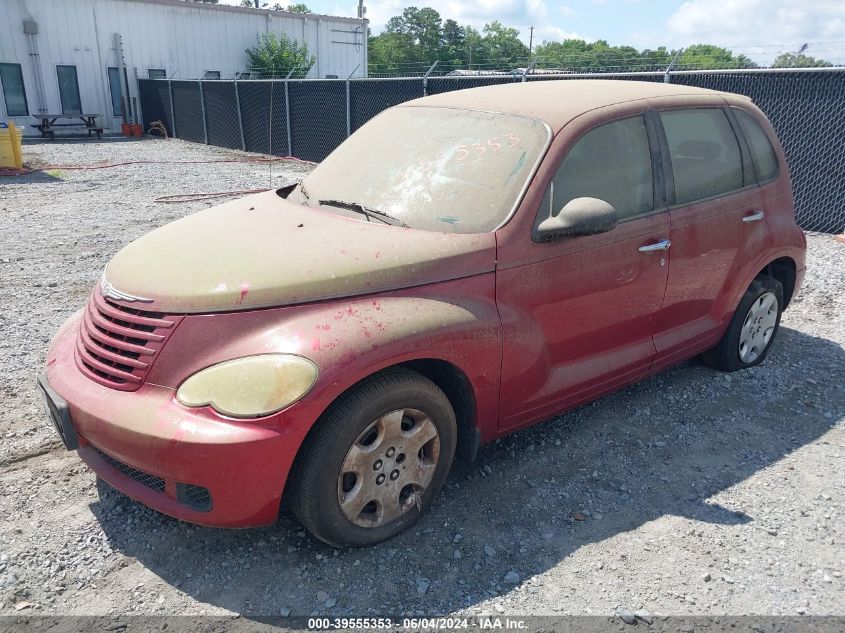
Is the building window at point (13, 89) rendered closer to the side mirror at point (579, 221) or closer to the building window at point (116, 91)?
the building window at point (116, 91)

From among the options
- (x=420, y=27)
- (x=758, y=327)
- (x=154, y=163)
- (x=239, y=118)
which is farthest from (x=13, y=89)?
(x=420, y=27)

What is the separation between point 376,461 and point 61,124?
25394 millimetres

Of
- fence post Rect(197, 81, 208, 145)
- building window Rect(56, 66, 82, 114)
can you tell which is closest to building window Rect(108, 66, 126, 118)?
building window Rect(56, 66, 82, 114)

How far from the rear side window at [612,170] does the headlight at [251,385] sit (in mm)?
1504

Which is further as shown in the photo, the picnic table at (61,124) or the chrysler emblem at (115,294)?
the picnic table at (61,124)

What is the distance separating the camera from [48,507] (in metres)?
3.11

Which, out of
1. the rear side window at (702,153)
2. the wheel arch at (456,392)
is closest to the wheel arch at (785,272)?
the rear side window at (702,153)

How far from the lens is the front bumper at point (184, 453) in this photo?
7.88 ft

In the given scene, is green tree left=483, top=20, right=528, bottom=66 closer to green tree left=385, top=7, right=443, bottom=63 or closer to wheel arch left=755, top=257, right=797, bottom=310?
green tree left=385, top=7, right=443, bottom=63

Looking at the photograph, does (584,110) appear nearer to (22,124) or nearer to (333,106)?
(333,106)

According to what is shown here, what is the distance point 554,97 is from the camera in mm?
3639

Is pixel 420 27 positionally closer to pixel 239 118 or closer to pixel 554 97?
pixel 239 118

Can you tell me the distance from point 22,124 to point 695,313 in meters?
25.9

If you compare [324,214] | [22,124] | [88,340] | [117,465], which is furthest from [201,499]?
[22,124]
